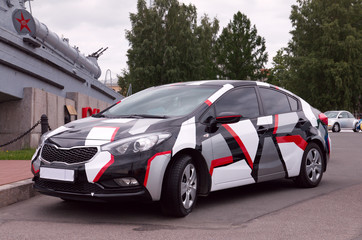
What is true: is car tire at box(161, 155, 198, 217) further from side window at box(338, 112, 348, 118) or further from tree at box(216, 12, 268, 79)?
tree at box(216, 12, 268, 79)

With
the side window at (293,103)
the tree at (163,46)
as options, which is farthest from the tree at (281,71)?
the side window at (293,103)

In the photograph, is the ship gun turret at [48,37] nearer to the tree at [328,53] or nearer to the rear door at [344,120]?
the rear door at [344,120]

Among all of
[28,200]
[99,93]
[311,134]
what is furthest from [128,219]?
[99,93]

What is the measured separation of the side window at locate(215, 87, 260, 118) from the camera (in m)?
5.90

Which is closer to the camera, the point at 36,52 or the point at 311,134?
the point at 311,134

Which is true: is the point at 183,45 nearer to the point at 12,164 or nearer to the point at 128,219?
the point at 12,164

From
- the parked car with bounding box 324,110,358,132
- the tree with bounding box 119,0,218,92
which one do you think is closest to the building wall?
the parked car with bounding box 324,110,358,132

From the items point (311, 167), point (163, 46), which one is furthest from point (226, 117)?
point (163, 46)

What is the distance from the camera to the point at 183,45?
47656 millimetres

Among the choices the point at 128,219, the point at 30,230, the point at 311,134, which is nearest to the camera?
the point at 30,230

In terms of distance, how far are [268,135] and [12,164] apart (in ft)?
16.7

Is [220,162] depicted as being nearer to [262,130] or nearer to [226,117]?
[226,117]

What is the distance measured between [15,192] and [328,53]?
44.6 meters

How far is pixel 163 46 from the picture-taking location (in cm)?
4769
